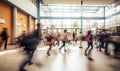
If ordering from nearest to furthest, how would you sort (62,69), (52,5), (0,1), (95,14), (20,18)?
(62,69)
(0,1)
(20,18)
(52,5)
(95,14)

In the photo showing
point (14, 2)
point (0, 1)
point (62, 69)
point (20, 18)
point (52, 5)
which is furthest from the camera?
point (52, 5)

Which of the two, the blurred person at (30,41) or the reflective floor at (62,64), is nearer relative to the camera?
the blurred person at (30,41)

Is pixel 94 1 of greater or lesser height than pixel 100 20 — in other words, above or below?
above

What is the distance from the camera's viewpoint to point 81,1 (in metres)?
34.2

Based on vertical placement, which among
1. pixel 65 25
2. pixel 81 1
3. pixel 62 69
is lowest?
pixel 62 69

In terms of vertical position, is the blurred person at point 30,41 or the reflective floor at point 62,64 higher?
the blurred person at point 30,41

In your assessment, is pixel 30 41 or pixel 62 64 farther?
pixel 62 64

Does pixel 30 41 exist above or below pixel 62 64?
above

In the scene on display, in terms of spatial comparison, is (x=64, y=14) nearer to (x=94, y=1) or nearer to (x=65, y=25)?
(x=65, y=25)

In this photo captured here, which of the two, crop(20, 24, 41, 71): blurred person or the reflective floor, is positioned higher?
crop(20, 24, 41, 71): blurred person

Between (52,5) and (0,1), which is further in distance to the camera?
(52,5)

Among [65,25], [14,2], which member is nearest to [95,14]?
[65,25]

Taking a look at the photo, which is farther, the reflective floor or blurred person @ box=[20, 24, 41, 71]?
the reflective floor

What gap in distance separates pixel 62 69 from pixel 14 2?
13.0m
